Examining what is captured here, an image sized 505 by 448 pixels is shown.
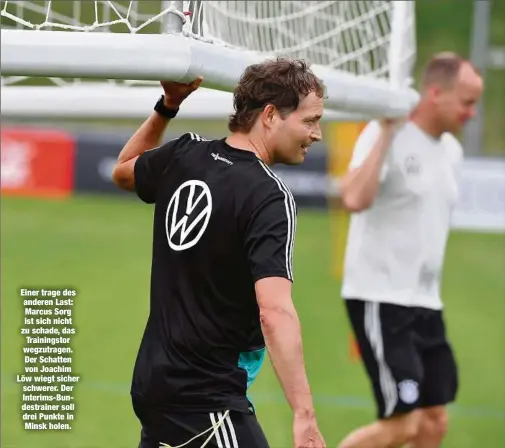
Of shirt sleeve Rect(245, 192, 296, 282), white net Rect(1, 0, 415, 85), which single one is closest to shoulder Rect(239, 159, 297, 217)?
shirt sleeve Rect(245, 192, 296, 282)

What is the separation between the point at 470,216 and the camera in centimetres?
1562

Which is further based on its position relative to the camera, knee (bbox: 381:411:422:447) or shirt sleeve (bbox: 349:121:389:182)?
shirt sleeve (bbox: 349:121:389:182)

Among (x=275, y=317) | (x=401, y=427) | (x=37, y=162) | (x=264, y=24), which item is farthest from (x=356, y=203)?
(x=37, y=162)

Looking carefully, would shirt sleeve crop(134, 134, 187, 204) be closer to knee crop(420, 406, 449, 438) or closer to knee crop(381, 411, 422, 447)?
knee crop(381, 411, 422, 447)

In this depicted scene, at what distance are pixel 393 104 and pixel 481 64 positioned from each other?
1012cm

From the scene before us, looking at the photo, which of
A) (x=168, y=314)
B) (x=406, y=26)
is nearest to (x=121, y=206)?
(x=406, y=26)

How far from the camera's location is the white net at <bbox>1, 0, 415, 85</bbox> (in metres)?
4.62

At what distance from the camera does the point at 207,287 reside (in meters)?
4.03

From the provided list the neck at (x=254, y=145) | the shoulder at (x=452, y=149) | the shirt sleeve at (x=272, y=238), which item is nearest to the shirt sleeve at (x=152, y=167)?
the neck at (x=254, y=145)

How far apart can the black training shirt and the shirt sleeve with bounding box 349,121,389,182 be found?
2.43 m

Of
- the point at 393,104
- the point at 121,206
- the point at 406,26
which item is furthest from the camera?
the point at 121,206

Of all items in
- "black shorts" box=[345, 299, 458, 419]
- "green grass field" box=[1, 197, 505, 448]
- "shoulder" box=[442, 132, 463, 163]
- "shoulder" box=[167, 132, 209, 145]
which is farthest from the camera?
"green grass field" box=[1, 197, 505, 448]

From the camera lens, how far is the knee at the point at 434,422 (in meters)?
6.46

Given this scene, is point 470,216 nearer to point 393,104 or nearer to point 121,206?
point 121,206
